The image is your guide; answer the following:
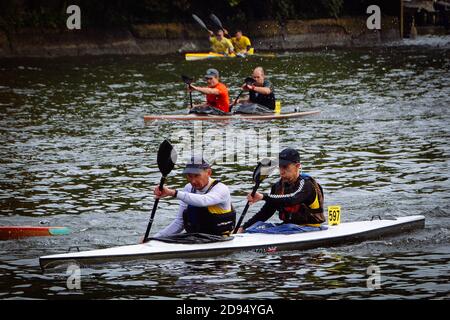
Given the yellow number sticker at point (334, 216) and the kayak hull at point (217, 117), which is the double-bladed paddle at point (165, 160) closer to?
the yellow number sticker at point (334, 216)

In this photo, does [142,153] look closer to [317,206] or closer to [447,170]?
[447,170]

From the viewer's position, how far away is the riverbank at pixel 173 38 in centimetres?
5159

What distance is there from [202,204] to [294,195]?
142cm

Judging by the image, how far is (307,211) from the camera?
50.2 feet

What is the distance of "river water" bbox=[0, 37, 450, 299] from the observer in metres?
13.5

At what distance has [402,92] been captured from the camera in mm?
35125

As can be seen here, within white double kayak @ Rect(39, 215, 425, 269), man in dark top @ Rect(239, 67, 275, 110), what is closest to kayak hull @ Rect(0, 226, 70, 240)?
white double kayak @ Rect(39, 215, 425, 269)

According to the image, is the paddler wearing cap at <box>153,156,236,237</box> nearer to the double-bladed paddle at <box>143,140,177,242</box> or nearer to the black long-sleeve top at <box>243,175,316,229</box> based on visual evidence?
the double-bladed paddle at <box>143,140,177,242</box>

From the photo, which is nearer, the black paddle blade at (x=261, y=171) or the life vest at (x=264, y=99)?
the black paddle blade at (x=261, y=171)

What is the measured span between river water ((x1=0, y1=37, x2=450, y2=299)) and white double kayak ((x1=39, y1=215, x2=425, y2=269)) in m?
0.12

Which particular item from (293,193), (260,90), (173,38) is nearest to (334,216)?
(293,193)

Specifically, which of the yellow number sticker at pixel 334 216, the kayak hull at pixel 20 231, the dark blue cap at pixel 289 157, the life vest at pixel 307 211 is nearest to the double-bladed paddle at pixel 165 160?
the dark blue cap at pixel 289 157

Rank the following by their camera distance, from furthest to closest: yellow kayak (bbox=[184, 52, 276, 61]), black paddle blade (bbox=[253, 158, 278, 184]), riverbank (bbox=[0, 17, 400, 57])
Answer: riverbank (bbox=[0, 17, 400, 57]) → yellow kayak (bbox=[184, 52, 276, 61]) → black paddle blade (bbox=[253, 158, 278, 184])
